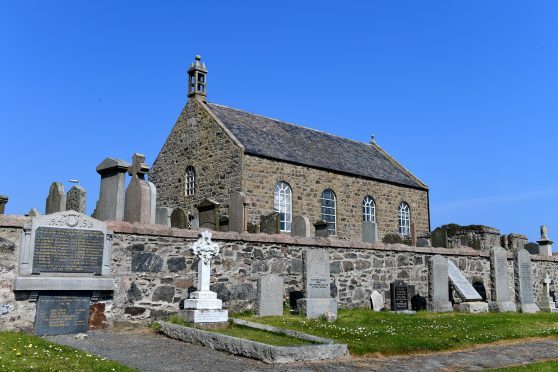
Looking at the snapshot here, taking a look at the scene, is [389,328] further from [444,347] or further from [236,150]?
[236,150]

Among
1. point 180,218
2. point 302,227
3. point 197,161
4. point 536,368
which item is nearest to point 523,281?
point 302,227

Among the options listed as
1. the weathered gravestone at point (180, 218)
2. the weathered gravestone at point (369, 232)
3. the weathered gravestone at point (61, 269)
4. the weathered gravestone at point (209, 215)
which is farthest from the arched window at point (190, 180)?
the weathered gravestone at point (61, 269)

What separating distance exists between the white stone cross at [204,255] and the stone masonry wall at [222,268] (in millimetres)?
1190

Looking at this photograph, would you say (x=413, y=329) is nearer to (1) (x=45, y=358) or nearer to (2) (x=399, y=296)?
(2) (x=399, y=296)

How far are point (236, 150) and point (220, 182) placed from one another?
1.77m

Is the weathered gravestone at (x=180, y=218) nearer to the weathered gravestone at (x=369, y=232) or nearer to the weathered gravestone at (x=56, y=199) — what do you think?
the weathered gravestone at (x=56, y=199)

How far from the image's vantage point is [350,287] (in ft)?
57.5

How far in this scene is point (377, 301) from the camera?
17953mm

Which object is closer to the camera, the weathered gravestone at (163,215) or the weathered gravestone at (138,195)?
the weathered gravestone at (138,195)

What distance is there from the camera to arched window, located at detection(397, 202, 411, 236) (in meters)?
31.9

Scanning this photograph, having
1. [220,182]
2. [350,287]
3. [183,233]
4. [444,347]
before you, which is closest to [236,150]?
[220,182]

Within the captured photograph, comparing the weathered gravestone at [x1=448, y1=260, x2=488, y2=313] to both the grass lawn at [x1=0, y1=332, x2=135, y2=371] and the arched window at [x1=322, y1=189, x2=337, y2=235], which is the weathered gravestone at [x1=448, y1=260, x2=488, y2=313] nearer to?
the arched window at [x1=322, y1=189, x2=337, y2=235]

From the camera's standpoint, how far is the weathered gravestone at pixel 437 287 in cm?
1749

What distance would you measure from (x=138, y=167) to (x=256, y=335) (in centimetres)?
571
